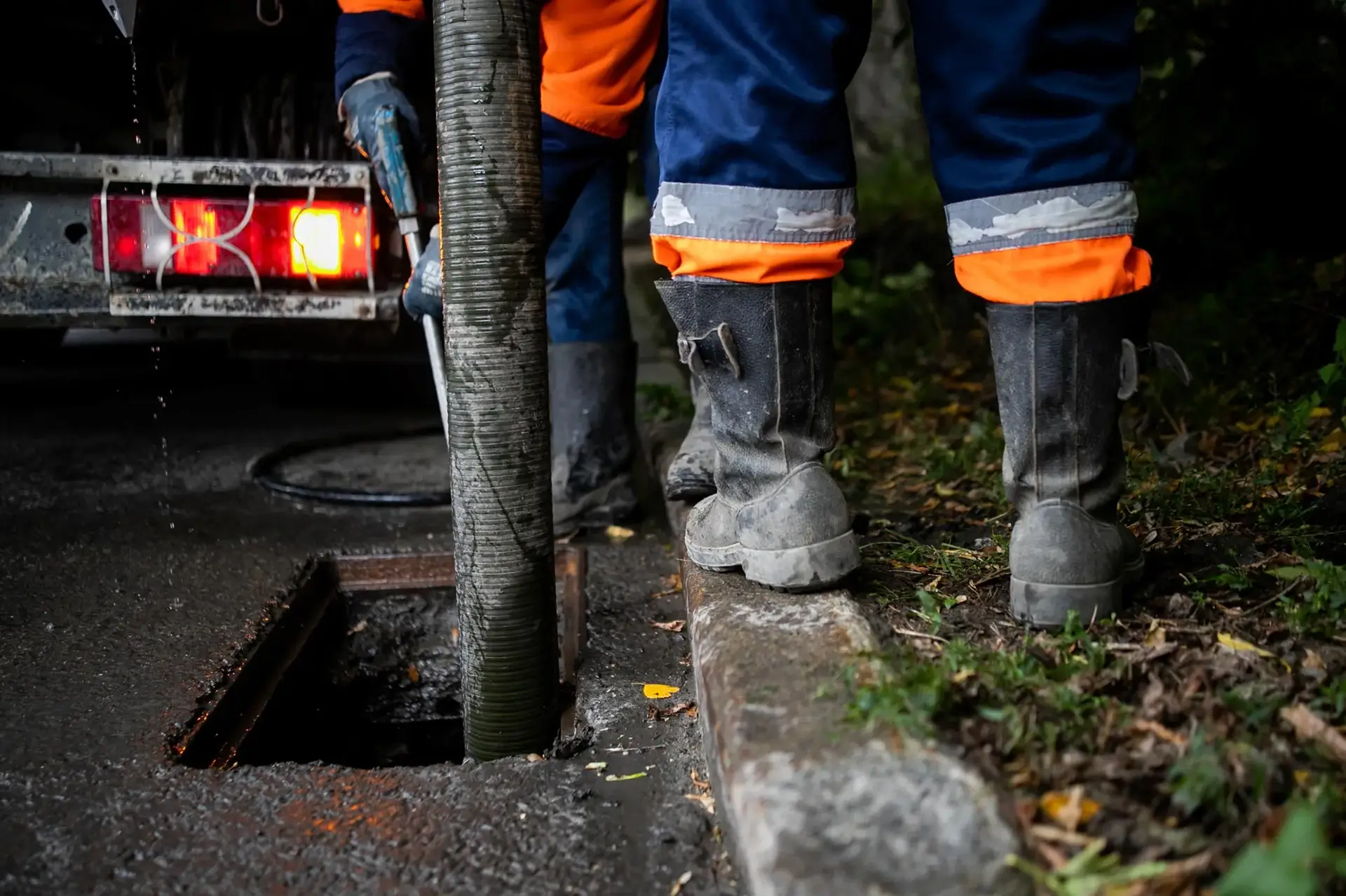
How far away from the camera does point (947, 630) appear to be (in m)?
1.52

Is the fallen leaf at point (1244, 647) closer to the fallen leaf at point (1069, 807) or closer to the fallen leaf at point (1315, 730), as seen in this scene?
Result: the fallen leaf at point (1315, 730)

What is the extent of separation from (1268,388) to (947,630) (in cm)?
185

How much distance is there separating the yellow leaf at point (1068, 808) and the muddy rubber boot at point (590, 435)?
166cm

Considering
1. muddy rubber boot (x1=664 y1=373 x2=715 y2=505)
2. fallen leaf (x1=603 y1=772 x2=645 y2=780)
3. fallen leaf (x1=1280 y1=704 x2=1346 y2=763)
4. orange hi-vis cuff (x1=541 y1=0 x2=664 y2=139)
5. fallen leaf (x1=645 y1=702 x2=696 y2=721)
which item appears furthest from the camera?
muddy rubber boot (x1=664 y1=373 x2=715 y2=505)

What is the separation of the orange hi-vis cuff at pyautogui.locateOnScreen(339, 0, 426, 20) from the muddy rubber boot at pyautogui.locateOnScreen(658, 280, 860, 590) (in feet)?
3.76

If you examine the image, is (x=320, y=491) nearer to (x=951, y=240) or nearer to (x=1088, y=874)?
(x=951, y=240)

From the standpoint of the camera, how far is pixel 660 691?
1.80 m

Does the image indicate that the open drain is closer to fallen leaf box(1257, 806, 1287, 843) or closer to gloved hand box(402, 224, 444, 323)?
gloved hand box(402, 224, 444, 323)

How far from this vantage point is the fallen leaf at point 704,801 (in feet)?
4.68

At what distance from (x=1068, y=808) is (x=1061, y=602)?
0.43m

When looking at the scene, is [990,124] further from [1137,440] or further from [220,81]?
[220,81]

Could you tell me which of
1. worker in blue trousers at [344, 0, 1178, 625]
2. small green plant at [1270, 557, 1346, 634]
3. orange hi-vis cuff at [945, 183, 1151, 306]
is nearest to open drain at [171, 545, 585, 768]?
worker in blue trousers at [344, 0, 1178, 625]

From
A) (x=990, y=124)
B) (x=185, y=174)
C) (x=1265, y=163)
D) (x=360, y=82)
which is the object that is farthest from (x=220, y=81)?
(x=1265, y=163)

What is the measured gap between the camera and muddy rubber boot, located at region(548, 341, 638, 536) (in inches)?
104
